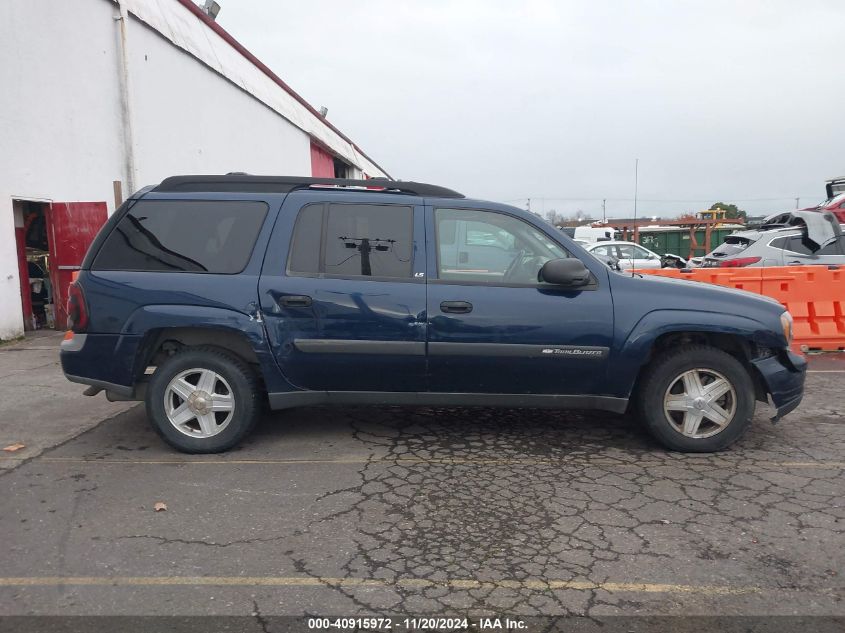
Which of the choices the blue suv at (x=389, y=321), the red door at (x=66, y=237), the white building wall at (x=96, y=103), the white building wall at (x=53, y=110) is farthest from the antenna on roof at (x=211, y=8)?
the blue suv at (x=389, y=321)

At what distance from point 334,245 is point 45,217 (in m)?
7.98

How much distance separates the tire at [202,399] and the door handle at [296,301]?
56 cm

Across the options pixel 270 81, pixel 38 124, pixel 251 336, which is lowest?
pixel 251 336

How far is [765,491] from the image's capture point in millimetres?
3834

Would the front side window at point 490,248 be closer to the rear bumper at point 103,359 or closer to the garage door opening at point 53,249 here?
the rear bumper at point 103,359

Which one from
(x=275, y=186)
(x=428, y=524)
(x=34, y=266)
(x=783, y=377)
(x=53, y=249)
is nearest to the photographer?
(x=428, y=524)

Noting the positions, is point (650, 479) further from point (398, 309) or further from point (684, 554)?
point (398, 309)

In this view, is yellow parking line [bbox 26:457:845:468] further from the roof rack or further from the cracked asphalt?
the roof rack

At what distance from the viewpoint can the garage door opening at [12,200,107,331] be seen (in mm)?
10125

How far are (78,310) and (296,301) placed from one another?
1518mm

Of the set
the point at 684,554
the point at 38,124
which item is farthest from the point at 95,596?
the point at 38,124

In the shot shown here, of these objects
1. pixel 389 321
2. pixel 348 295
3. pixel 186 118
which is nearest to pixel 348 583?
pixel 389 321

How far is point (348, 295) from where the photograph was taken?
14.2 feet

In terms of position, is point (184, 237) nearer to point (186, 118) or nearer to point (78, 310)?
point (78, 310)
